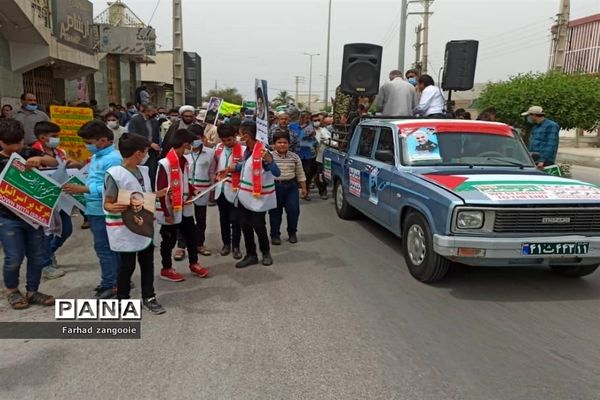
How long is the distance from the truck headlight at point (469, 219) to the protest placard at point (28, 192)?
371 cm

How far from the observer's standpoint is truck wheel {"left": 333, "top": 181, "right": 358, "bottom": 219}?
817 cm

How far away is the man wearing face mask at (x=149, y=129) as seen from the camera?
331 inches

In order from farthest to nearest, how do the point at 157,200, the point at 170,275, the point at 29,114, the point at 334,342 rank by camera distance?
the point at 29,114
the point at 170,275
the point at 157,200
the point at 334,342

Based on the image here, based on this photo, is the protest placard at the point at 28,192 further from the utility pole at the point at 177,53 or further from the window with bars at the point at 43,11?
the utility pole at the point at 177,53

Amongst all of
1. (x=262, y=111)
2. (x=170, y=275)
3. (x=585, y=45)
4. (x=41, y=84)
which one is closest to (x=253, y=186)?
(x=262, y=111)

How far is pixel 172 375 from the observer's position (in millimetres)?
3256

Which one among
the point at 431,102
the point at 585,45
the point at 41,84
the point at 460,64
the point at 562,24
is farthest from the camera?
the point at 585,45

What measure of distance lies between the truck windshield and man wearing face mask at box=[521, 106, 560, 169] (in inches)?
78.1

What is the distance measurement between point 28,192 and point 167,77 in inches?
1489

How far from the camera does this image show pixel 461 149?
583cm

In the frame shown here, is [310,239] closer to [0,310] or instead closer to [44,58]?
[0,310]

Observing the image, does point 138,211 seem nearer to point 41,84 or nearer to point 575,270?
point 575,270

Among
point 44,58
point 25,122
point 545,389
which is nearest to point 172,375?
point 545,389

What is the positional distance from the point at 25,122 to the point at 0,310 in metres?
5.25
